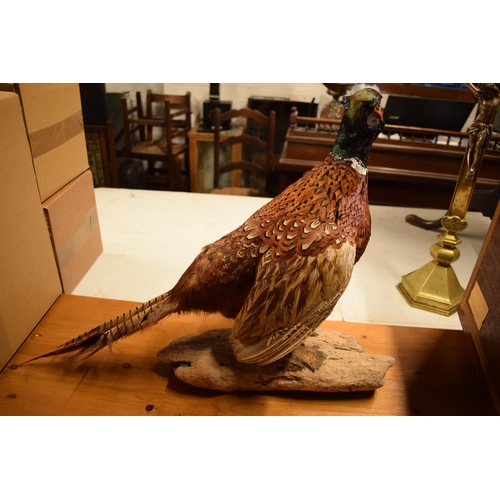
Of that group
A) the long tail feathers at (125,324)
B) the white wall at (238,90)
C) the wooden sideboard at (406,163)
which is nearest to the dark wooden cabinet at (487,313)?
the wooden sideboard at (406,163)

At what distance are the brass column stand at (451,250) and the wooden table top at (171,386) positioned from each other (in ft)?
0.79

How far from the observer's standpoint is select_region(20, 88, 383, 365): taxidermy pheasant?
90 cm

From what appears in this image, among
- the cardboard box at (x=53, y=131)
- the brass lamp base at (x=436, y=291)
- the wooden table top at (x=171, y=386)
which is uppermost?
the cardboard box at (x=53, y=131)

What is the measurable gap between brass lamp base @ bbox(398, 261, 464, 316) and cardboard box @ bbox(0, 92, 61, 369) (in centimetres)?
137

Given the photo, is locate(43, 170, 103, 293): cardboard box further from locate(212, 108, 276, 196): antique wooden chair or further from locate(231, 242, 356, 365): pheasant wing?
locate(212, 108, 276, 196): antique wooden chair

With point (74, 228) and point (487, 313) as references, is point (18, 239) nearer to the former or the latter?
point (74, 228)

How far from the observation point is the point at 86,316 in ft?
4.48

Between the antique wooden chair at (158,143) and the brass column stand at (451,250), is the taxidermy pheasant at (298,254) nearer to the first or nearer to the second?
the brass column stand at (451,250)

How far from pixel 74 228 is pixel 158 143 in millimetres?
1268

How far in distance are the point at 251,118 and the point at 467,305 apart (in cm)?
160

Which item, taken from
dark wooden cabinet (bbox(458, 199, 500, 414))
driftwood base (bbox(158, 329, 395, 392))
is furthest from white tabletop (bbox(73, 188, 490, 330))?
driftwood base (bbox(158, 329, 395, 392))

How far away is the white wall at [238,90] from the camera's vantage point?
2.10 m

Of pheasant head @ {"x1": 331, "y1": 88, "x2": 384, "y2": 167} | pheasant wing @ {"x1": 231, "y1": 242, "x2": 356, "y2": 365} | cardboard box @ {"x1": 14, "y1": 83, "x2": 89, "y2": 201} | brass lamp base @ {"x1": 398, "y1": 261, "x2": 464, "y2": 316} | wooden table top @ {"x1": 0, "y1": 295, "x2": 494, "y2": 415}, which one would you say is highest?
pheasant head @ {"x1": 331, "y1": 88, "x2": 384, "y2": 167}

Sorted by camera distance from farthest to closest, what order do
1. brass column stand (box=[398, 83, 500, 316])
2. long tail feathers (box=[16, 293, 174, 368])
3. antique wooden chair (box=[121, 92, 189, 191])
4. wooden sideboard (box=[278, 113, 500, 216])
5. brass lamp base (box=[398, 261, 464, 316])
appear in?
antique wooden chair (box=[121, 92, 189, 191]) → wooden sideboard (box=[278, 113, 500, 216]) → brass lamp base (box=[398, 261, 464, 316]) → brass column stand (box=[398, 83, 500, 316]) → long tail feathers (box=[16, 293, 174, 368])
